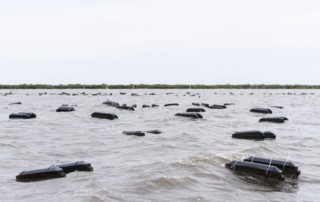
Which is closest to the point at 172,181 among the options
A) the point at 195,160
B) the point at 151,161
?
the point at 151,161

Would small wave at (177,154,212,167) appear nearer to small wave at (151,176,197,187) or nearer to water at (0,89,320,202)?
water at (0,89,320,202)

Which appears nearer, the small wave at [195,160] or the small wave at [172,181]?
the small wave at [172,181]

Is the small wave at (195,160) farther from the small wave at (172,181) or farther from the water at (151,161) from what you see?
the small wave at (172,181)

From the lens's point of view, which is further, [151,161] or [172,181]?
[151,161]

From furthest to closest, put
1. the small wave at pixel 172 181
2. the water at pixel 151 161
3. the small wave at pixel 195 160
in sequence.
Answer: the small wave at pixel 195 160 < the small wave at pixel 172 181 < the water at pixel 151 161

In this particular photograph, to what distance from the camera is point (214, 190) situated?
46.2 feet

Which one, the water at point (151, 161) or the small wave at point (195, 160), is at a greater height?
the small wave at point (195, 160)

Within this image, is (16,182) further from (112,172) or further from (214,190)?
(214,190)

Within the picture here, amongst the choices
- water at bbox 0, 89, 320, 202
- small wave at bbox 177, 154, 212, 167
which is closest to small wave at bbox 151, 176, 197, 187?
water at bbox 0, 89, 320, 202

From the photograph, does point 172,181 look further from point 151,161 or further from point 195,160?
point 195,160

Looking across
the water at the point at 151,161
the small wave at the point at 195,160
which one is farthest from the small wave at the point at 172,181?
the small wave at the point at 195,160

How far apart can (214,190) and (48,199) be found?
16.0 feet

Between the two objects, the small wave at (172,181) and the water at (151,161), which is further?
the small wave at (172,181)

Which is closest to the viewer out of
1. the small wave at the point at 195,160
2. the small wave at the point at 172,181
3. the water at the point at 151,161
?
the water at the point at 151,161
